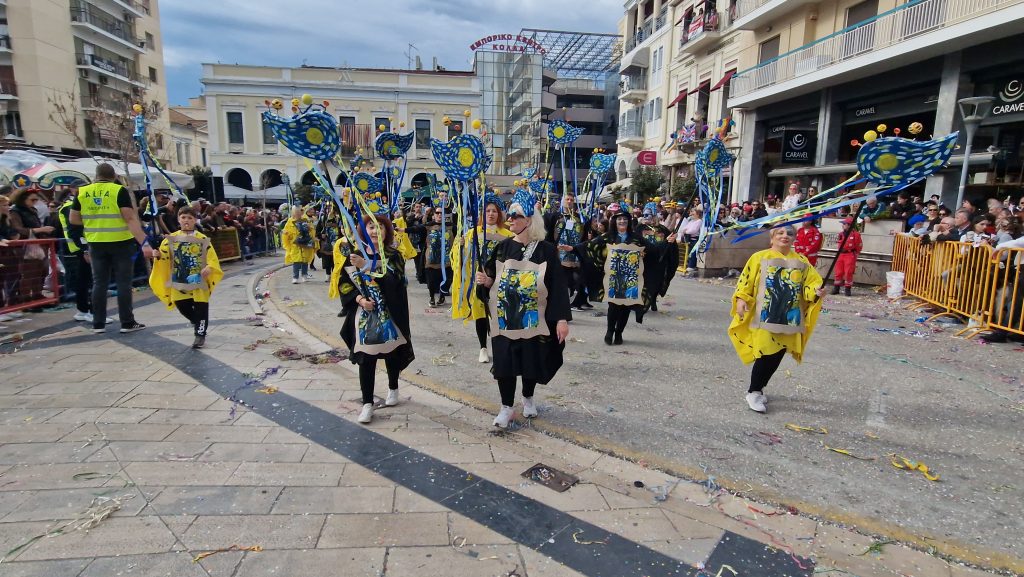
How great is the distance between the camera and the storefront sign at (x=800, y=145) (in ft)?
60.2

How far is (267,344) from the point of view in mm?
6297

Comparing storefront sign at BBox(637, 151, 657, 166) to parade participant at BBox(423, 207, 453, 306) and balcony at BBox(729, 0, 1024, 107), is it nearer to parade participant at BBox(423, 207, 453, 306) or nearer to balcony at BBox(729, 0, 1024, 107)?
balcony at BBox(729, 0, 1024, 107)

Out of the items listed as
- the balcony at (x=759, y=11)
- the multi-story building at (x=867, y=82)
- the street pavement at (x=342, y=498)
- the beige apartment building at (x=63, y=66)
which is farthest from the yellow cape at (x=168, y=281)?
the beige apartment building at (x=63, y=66)

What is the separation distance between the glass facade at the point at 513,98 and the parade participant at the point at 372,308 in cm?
3598

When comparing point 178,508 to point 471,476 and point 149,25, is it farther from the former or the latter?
point 149,25

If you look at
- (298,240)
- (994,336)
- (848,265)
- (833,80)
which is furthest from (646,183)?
(994,336)

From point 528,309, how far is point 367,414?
4.80ft

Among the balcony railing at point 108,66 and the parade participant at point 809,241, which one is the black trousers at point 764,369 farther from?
the balcony railing at point 108,66

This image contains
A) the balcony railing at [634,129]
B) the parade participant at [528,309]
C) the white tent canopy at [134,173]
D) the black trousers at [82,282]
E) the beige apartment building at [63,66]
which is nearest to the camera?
the parade participant at [528,309]

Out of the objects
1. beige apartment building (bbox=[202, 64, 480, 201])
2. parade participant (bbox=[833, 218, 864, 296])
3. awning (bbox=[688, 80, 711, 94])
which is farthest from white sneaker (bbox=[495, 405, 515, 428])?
beige apartment building (bbox=[202, 64, 480, 201])

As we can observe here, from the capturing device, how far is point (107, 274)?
636cm

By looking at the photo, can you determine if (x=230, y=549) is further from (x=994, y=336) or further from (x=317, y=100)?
(x=317, y=100)

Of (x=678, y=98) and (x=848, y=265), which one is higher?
(x=678, y=98)

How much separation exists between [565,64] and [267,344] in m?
46.1
